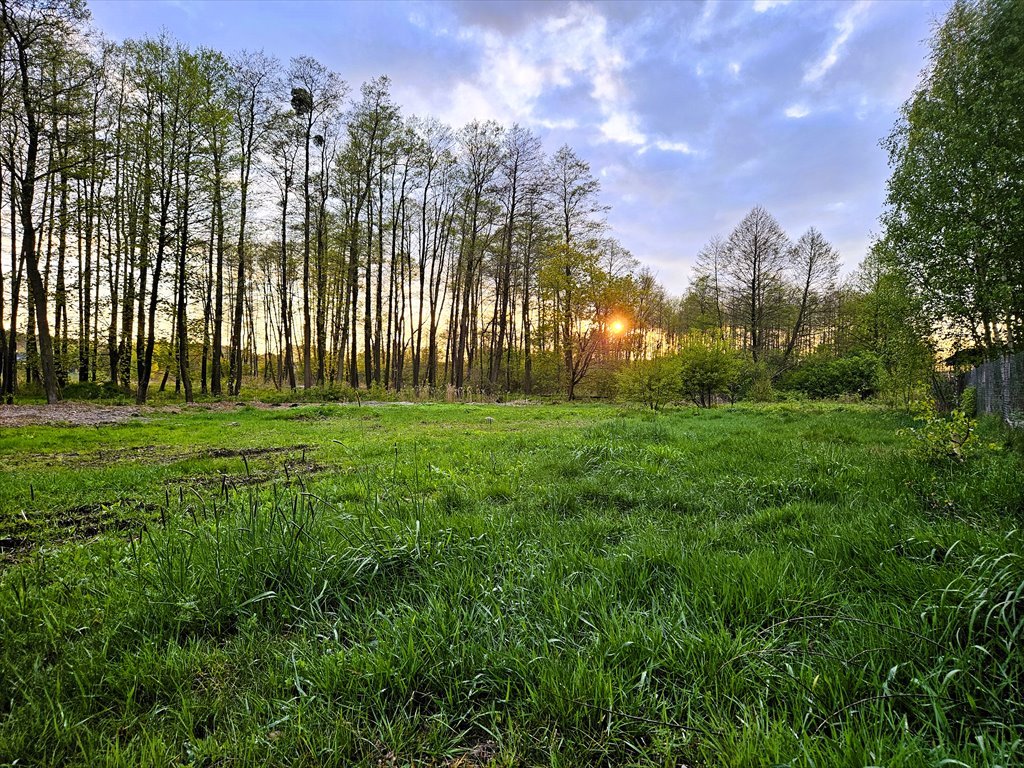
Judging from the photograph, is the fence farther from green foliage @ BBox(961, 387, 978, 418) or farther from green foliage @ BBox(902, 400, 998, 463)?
green foliage @ BBox(902, 400, 998, 463)

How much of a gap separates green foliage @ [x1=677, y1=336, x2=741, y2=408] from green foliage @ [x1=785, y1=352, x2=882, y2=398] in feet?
41.1

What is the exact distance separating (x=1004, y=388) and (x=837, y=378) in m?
26.3

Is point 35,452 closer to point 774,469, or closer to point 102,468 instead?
point 102,468

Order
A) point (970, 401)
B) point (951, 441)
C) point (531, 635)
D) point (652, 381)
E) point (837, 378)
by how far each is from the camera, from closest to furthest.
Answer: point (531, 635), point (951, 441), point (970, 401), point (652, 381), point (837, 378)

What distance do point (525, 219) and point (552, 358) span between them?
35.2 feet

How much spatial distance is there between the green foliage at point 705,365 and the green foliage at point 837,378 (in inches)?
494

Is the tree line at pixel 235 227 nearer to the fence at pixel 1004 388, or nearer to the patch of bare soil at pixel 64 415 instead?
the patch of bare soil at pixel 64 415

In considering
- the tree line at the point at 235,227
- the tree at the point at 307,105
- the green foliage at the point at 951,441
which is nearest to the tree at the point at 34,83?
the tree line at the point at 235,227

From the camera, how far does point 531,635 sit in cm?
188

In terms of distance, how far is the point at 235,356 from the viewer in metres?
26.9

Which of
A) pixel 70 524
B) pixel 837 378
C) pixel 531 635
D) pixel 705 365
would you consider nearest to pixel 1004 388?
pixel 531 635

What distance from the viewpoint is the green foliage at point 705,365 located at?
2122 cm

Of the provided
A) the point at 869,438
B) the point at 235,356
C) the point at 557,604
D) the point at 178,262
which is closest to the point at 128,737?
the point at 557,604

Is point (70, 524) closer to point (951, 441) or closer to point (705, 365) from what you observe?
point (951, 441)
